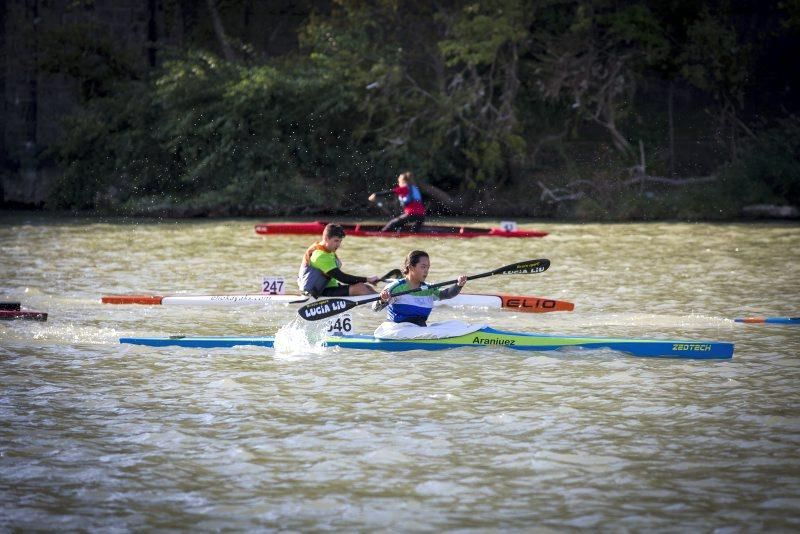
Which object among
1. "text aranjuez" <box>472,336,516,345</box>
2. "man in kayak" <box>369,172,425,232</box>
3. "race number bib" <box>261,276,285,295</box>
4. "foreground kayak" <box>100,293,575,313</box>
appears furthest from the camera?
"man in kayak" <box>369,172,425,232</box>

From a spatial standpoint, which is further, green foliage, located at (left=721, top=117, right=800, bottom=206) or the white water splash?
green foliage, located at (left=721, top=117, right=800, bottom=206)

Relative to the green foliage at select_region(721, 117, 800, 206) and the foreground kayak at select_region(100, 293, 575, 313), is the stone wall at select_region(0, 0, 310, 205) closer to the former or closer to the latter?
the green foliage at select_region(721, 117, 800, 206)

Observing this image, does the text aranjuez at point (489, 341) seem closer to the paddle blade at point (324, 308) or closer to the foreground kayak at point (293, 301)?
the paddle blade at point (324, 308)

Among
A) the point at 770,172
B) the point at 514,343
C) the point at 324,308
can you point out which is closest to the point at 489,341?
the point at 514,343

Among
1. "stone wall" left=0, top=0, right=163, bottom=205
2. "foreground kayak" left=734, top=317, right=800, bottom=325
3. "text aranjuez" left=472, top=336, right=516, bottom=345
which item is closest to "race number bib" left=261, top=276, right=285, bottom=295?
"text aranjuez" left=472, top=336, right=516, bottom=345

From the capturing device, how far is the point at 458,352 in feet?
36.3

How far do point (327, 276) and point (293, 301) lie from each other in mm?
608

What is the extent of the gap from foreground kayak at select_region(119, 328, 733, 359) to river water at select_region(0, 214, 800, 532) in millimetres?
92

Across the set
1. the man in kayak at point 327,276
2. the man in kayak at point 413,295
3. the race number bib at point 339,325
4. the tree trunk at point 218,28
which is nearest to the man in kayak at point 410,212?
the man in kayak at point 327,276

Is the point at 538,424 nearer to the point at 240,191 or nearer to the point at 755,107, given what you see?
the point at 240,191

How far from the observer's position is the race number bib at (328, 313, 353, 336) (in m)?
11.4

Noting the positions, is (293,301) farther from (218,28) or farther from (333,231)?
(218,28)

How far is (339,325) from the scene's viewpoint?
11406mm

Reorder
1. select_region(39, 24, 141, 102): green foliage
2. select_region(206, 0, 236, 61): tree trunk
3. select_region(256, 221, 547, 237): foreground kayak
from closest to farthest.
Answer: select_region(256, 221, 547, 237): foreground kayak
select_region(39, 24, 141, 102): green foliage
select_region(206, 0, 236, 61): tree trunk
